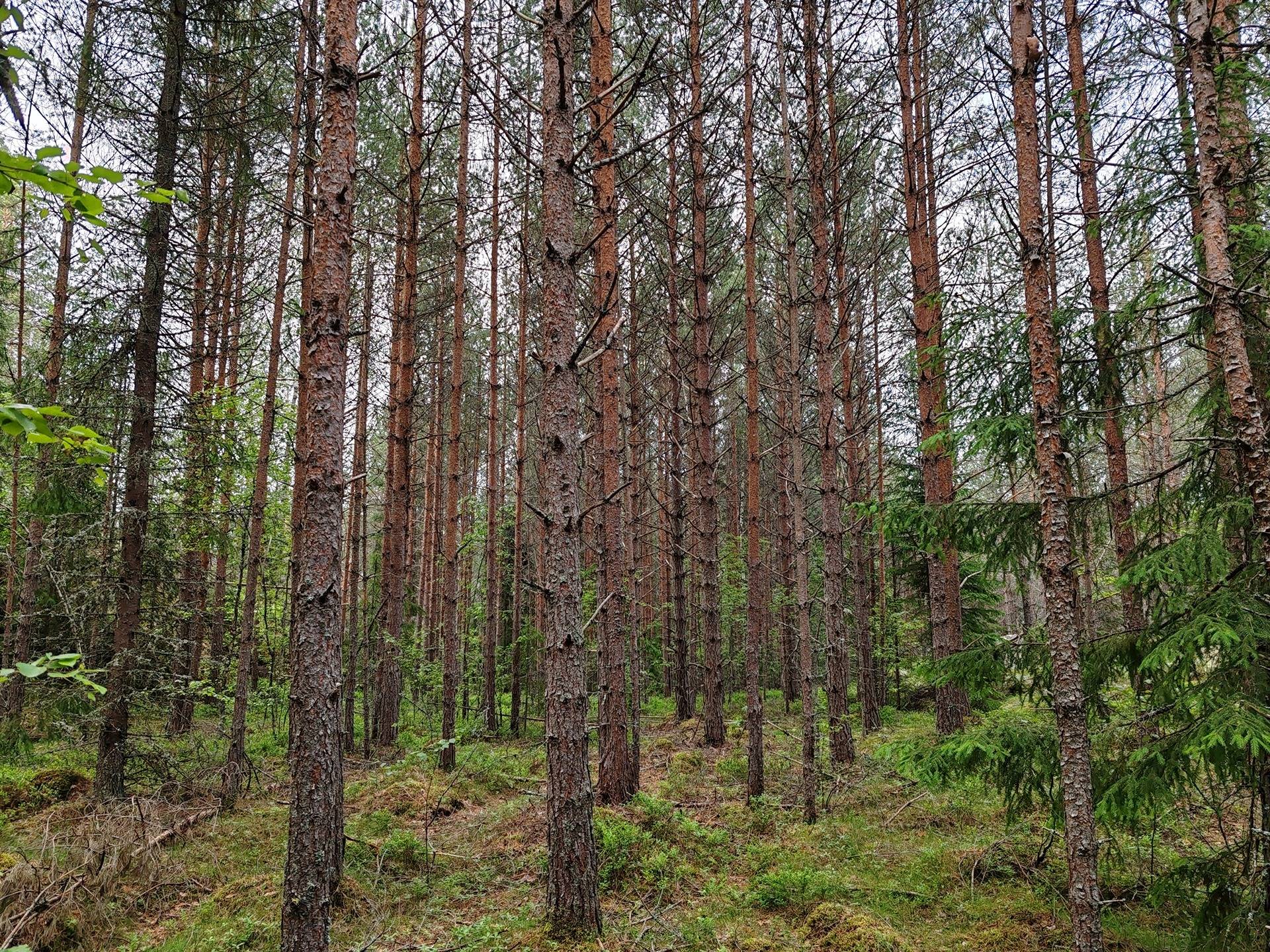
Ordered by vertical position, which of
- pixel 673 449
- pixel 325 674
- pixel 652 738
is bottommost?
pixel 652 738

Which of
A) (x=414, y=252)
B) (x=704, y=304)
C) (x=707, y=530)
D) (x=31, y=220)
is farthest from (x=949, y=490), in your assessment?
(x=31, y=220)

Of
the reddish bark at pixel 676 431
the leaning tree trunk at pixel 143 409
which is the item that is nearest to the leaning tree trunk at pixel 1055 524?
the reddish bark at pixel 676 431

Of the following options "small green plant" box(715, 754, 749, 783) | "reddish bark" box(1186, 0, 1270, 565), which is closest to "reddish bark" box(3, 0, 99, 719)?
"small green plant" box(715, 754, 749, 783)

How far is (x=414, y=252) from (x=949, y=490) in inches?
361

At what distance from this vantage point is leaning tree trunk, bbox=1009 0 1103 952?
13.3ft

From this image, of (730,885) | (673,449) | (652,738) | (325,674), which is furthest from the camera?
(673,449)

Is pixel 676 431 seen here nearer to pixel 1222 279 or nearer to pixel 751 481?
pixel 751 481

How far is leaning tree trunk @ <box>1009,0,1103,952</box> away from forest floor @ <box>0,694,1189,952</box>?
111 cm

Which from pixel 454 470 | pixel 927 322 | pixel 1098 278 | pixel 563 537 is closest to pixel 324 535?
pixel 563 537

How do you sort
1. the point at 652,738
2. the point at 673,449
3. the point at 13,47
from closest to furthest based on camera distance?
the point at 13,47 → the point at 652,738 → the point at 673,449

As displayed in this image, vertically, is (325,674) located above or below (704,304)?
below

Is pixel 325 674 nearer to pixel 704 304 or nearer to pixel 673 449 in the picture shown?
pixel 704 304

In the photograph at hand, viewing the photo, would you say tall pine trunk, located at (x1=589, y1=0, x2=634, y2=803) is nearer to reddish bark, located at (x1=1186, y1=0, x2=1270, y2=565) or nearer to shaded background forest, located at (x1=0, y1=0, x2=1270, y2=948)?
shaded background forest, located at (x1=0, y1=0, x2=1270, y2=948)

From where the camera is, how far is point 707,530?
9883mm
